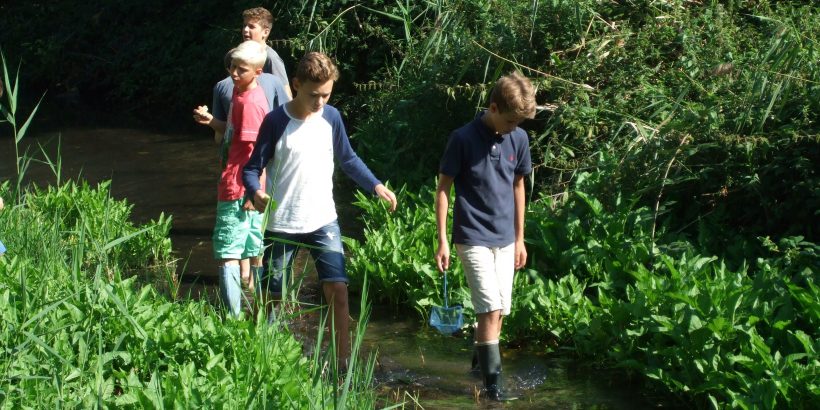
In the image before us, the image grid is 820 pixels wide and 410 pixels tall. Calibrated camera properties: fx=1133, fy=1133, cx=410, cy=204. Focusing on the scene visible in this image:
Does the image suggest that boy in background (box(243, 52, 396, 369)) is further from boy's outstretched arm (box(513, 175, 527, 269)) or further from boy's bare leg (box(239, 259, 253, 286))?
boy's bare leg (box(239, 259, 253, 286))

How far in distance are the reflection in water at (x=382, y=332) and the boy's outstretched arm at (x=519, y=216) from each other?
0.60 meters

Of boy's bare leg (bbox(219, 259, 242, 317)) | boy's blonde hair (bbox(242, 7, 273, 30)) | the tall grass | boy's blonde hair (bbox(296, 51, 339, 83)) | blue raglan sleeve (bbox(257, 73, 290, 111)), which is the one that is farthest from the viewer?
boy's blonde hair (bbox(242, 7, 273, 30))

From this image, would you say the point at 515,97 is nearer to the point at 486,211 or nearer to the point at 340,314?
the point at 486,211

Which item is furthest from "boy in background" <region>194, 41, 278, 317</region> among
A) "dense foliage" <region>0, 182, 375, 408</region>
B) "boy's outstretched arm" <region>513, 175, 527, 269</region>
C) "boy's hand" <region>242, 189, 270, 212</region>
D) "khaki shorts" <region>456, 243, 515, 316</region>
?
"boy's outstretched arm" <region>513, 175, 527, 269</region>

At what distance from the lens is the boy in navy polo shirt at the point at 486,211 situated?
5.08 metres

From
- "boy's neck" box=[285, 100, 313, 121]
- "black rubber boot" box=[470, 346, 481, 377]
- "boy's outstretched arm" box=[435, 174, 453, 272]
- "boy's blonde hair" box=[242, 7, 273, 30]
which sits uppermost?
"boy's blonde hair" box=[242, 7, 273, 30]

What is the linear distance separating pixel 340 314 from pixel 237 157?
3.57 ft

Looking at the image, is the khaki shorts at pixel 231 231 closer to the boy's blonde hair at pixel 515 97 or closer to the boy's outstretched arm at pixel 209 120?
the boy's outstretched arm at pixel 209 120

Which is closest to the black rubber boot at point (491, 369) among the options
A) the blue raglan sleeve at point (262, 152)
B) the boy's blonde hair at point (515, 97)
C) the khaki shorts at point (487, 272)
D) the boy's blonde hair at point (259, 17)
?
the khaki shorts at point (487, 272)

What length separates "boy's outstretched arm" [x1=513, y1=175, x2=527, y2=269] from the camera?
5293mm

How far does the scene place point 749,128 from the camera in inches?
259

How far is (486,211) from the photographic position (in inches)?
201

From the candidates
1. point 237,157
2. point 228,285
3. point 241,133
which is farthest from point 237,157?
point 228,285

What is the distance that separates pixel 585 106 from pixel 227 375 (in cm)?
405
